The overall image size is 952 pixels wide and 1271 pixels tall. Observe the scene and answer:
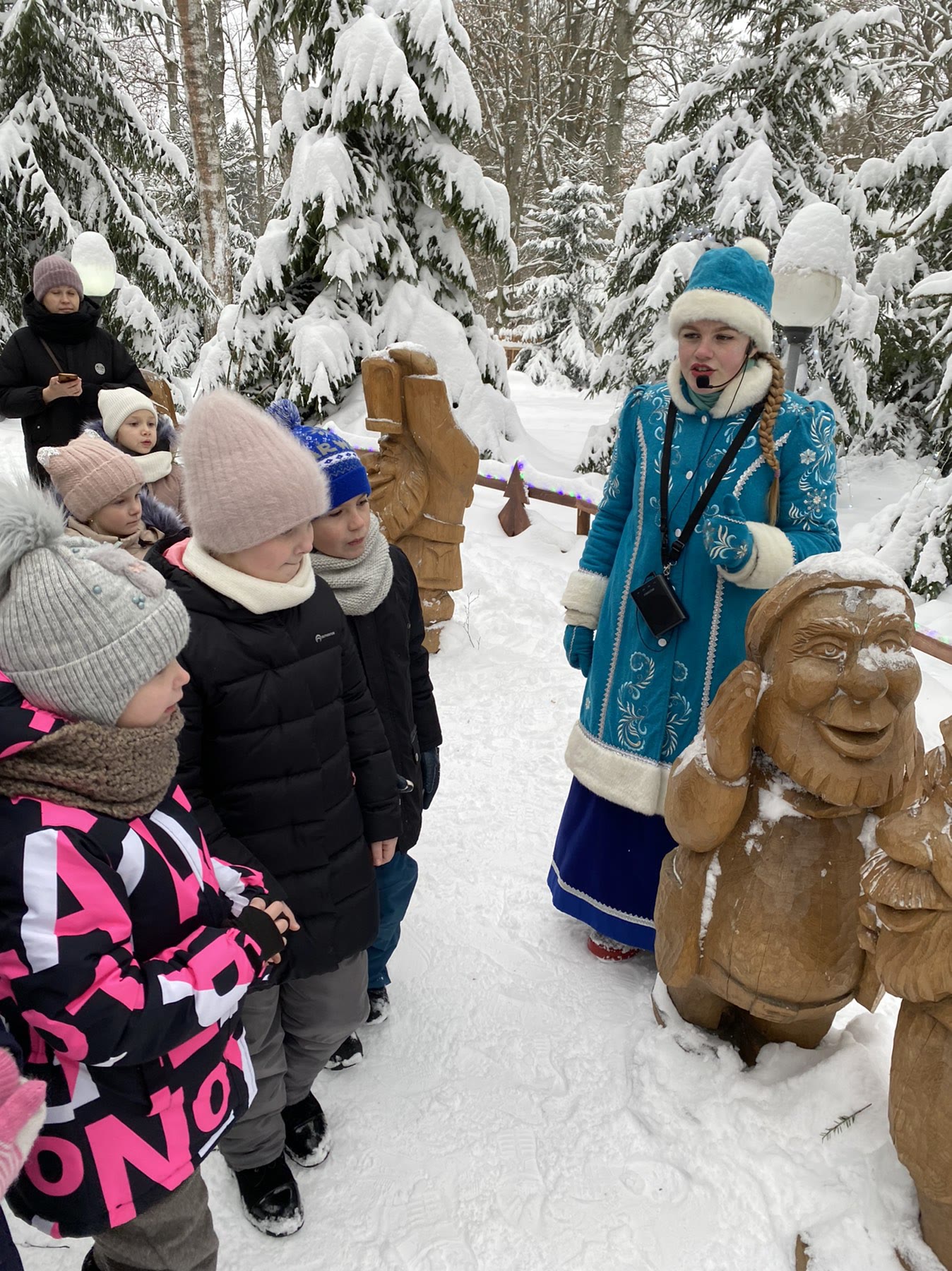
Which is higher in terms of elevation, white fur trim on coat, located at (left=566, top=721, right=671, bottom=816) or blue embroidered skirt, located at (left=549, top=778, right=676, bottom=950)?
white fur trim on coat, located at (left=566, top=721, right=671, bottom=816)

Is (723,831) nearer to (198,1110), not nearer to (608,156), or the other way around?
(198,1110)

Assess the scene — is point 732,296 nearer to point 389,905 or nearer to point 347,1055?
point 389,905

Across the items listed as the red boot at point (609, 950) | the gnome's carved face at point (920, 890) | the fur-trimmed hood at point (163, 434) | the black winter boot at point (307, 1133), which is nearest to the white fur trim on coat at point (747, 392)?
the gnome's carved face at point (920, 890)

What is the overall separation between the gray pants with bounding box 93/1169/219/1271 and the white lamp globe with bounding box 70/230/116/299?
730cm

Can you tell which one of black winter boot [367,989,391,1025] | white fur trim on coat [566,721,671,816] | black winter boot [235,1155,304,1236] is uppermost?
white fur trim on coat [566,721,671,816]

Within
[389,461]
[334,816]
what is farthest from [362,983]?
[389,461]

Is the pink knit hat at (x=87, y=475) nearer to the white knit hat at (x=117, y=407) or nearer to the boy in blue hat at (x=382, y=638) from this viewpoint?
the boy in blue hat at (x=382, y=638)

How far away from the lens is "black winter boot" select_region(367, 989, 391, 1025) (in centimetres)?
255

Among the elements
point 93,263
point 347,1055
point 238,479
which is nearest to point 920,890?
point 238,479

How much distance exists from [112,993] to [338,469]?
1.33 meters

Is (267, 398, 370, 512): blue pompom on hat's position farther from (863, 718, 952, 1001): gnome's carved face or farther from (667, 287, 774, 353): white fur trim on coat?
(863, 718, 952, 1001): gnome's carved face

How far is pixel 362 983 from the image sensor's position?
2.12 metres

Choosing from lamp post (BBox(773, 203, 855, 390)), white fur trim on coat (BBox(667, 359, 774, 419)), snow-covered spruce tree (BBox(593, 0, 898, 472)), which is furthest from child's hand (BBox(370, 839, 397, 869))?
snow-covered spruce tree (BBox(593, 0, 898, 472))

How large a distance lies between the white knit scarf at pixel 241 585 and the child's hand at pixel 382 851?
730 millimetres
